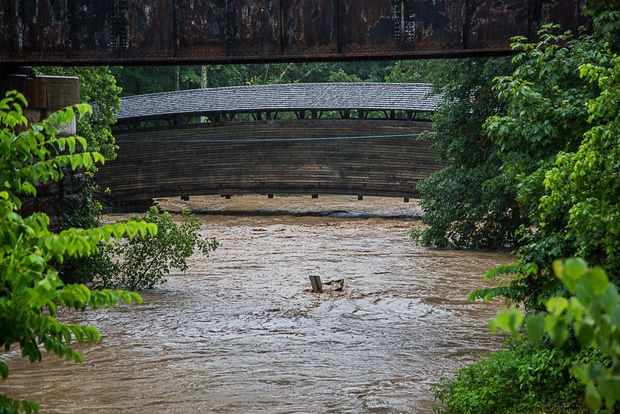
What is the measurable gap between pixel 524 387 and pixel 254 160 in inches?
808

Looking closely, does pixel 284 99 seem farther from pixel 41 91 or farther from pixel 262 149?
pixel 41 91

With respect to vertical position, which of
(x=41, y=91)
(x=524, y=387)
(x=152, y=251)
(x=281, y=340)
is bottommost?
(x=281, y=340)

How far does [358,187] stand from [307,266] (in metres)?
10.8

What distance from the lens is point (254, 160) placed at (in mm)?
26125

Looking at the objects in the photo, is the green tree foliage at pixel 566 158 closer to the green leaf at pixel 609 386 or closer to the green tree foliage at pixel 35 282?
the green tree foliage at pixel 35 282

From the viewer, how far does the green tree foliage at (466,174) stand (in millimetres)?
15328

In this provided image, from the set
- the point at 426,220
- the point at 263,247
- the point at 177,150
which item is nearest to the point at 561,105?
the point at 426,220

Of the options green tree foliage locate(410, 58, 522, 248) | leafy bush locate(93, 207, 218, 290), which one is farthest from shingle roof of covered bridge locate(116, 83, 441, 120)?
leafy bush locate(93, 207, 218, 290)

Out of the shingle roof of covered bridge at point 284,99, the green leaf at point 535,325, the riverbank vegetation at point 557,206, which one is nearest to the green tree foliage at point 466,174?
the riverbank vegetation at point 557,206

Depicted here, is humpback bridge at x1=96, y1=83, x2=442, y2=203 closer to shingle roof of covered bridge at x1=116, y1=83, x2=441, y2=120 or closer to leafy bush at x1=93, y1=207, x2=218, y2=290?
shingle roof of covered bridge at x1=116, y1=83, x2=441, y2=120

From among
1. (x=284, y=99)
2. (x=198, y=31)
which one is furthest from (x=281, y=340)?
(x=284, y=99)

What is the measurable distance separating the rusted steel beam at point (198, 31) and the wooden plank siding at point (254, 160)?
50.5 ft

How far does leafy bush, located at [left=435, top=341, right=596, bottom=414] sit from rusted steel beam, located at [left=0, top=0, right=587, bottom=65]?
4899 mm

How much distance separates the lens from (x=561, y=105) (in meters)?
7.26
